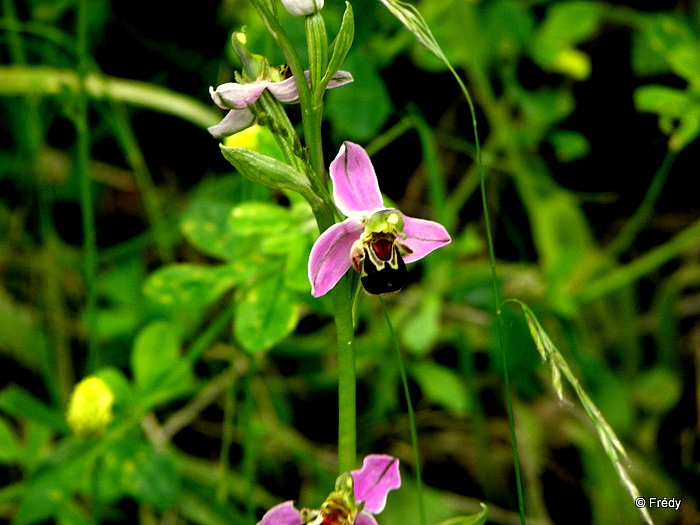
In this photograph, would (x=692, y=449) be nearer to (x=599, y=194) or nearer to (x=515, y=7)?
(x=599, y=194)

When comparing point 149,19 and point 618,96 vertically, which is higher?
point 149,19

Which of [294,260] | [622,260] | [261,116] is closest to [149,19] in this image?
[294,260]

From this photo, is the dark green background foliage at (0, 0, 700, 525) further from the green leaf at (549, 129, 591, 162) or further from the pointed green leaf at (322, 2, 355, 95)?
the pointed green leaf at (322, 2, 355, 95)

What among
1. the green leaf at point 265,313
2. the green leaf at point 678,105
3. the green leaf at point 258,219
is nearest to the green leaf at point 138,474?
the green leaf at point 265,313

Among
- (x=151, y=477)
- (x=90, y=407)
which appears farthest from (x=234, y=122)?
(x=151, y=477)

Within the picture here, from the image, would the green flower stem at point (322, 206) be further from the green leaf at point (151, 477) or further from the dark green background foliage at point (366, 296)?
the green leaf at point (151, 477)

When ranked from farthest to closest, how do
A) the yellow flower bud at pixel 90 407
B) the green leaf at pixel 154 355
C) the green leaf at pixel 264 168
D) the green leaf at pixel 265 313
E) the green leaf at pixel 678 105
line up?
the green leaf at pixel 678 105 → the green leaf at pixel 154 355 → the yellow flower bud at pixel 90 407 → the green leaf at pixel 265 313 → the green leaf at pixel 264 168
